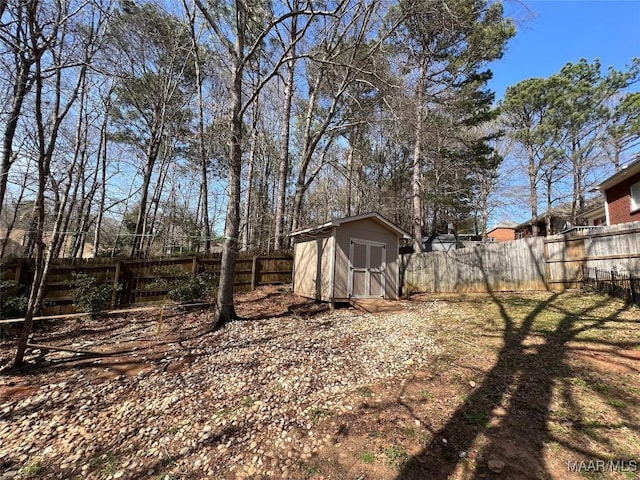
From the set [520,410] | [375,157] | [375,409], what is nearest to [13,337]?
[375,409]

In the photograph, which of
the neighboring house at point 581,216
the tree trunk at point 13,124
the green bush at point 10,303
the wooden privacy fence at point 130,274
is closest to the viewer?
the tree trunk at point 13,124

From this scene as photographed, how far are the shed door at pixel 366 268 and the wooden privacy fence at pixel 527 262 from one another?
8.63ft

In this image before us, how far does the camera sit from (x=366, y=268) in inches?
360

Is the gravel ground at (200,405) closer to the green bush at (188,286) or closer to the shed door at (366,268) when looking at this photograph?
the green bush at (188,286)

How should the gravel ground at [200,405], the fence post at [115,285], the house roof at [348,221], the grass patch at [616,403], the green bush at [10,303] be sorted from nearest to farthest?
the gravel ground at [200,405]
the grass patch at [616,403]
the green bush at [10,303]
the fence post at [115,285]
the house roof at [348,221]

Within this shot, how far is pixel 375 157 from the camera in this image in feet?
65.8

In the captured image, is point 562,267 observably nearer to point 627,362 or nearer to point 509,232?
point 627,362

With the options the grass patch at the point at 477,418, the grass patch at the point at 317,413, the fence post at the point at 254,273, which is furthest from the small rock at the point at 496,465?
the fence post at the point at 254,273

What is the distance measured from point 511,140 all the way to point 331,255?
648 inches

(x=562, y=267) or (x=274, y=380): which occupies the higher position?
(x=562, y=267)

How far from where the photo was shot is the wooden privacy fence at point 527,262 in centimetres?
697

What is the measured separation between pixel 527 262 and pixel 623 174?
5677mm

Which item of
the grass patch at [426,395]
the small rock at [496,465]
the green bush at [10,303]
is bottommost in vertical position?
the small rock at [496,465]

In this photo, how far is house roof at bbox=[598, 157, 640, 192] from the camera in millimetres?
9762
